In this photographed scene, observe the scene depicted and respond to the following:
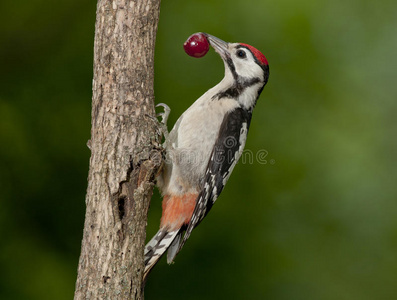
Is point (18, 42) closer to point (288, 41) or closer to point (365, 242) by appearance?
point (288, 41)

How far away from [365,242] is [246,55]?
83.3 inches

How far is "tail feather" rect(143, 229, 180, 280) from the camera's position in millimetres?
3268

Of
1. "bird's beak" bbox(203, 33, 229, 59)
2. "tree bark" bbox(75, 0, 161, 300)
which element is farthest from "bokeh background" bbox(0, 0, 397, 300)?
"tree bark" bbox(75, 0, 161, 300)

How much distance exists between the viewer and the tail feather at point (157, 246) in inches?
129

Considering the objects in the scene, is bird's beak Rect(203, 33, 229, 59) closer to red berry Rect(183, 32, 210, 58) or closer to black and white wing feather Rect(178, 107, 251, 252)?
red berry Rect(183, 32, 210, 58)

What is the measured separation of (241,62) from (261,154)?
3.22 feet

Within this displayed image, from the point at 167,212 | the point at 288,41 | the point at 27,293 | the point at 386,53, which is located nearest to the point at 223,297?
the point at 167,212

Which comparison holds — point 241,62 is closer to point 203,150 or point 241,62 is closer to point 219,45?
point 219,45

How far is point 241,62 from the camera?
12.3 ft

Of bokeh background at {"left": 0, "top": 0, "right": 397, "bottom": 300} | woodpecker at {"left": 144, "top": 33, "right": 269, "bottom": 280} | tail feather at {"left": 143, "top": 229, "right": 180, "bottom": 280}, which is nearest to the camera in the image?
tail feather at {"left": 143, "top": 229, "right": 180, "bottom": 280}

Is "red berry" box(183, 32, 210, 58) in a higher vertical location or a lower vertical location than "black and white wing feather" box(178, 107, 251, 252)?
higher

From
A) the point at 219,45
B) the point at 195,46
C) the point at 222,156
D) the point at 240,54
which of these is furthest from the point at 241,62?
the point at 222,156

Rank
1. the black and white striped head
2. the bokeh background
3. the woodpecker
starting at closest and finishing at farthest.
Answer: the woodpecker → the black and white striped head → the bokeh background

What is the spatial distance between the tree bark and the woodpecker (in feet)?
2.08
